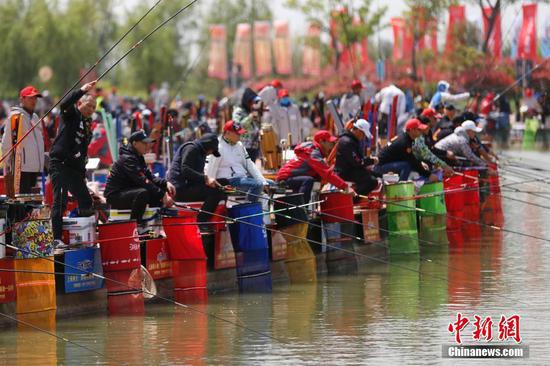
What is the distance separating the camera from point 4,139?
633 inches

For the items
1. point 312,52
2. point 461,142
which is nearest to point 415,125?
point 461,142

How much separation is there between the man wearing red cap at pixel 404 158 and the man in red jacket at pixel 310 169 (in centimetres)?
293

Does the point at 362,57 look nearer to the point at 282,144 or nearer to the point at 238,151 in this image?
the point at 282,144

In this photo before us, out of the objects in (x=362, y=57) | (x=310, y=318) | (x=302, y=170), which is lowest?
(x=310, y=318)

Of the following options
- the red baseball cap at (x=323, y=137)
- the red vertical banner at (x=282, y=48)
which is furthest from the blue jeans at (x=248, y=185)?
the red vertical banner at (x=282, y=48)

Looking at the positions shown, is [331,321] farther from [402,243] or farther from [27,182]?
[402,243]

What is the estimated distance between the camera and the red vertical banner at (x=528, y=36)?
56.4 metres

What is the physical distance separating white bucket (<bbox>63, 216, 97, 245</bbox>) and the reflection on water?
2.55 ft

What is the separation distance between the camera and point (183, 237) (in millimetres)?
15742

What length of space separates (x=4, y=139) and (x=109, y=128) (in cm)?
1244

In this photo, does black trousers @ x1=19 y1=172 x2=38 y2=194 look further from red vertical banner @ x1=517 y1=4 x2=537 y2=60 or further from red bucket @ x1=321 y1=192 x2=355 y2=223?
red vertical banner @ x1=517 y1=4 x2=537 y2=60

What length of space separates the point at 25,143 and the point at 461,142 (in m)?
10.1

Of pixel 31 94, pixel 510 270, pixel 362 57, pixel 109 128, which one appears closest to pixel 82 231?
pixel 31 94

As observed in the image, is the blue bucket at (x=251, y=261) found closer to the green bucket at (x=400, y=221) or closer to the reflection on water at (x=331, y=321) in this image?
the reflection on water at (x=331, y=321)
